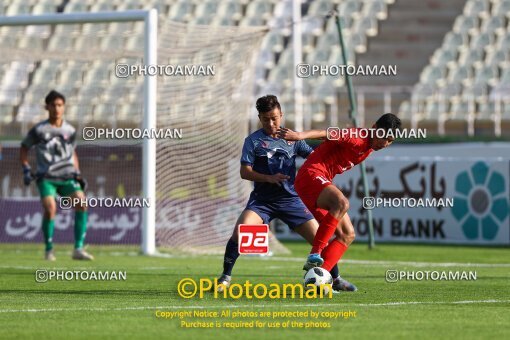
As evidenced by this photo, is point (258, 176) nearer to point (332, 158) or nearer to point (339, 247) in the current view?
point (332, 158)

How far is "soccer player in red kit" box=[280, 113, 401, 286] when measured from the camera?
9734 millimetres

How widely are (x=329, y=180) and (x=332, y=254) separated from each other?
30.3 inches

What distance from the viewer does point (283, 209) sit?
10.6 meters

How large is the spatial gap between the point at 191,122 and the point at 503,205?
223 inches

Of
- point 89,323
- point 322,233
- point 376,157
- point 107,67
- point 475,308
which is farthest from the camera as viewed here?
point 107,67

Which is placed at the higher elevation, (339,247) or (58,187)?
(58,187)

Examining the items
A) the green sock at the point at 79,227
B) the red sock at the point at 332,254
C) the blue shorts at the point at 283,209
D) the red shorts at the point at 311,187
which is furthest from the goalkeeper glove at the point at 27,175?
the red sock at the point at 332,254

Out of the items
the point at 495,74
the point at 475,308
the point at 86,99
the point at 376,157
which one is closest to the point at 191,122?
the point at 376,157

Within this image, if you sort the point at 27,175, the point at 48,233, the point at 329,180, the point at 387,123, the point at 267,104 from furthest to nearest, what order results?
the point at 48,233 < the point at 27,175 < the point at 329,180 < the point at 267,104 < the point at 387,123

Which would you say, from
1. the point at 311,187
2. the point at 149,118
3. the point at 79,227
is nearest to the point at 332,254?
the point at 311,187

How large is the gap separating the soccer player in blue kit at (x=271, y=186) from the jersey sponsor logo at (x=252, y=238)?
9 centimetres

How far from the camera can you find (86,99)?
23.8 m

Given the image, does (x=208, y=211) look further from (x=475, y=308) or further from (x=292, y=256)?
(x=475, y=308)

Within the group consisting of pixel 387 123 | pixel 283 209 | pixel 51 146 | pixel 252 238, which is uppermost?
pixel 51 146
